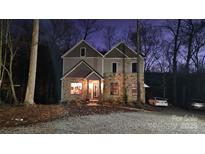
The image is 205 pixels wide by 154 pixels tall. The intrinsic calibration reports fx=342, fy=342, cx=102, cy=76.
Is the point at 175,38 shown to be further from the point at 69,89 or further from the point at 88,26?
the point at 69,89

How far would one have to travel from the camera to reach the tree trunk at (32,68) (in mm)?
4043

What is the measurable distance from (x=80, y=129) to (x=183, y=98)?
1289 millimetres

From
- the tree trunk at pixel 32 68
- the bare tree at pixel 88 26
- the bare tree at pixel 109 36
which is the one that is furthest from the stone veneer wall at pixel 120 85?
the tree trunk at pixel 32 68

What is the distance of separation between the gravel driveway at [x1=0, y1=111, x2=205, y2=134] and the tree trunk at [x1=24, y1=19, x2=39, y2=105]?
0.34 metres

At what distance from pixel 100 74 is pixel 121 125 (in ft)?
2.18

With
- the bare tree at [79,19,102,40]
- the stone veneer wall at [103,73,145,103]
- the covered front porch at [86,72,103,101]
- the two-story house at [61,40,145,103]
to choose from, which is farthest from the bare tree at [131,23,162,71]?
the covered front porch at [86,72,103,101]

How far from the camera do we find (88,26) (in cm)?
404

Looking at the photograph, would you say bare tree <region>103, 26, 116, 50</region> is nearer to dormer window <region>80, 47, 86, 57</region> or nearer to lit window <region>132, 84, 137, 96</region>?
dormer window <region>80, 47, 86, 57</region>

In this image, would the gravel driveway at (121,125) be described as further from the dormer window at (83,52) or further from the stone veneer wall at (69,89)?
the dormer window at (83,52)

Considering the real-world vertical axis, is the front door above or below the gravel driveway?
above

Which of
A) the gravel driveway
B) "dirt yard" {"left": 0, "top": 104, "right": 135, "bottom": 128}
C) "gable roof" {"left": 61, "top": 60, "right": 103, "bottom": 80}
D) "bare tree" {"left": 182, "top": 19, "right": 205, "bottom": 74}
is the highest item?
"bare tree" {"left": 182, "top": 19, "right": 205, "bottom": 74}

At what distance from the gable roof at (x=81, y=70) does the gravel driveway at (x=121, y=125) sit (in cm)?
51

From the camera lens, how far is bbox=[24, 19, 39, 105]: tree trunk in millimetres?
4043
